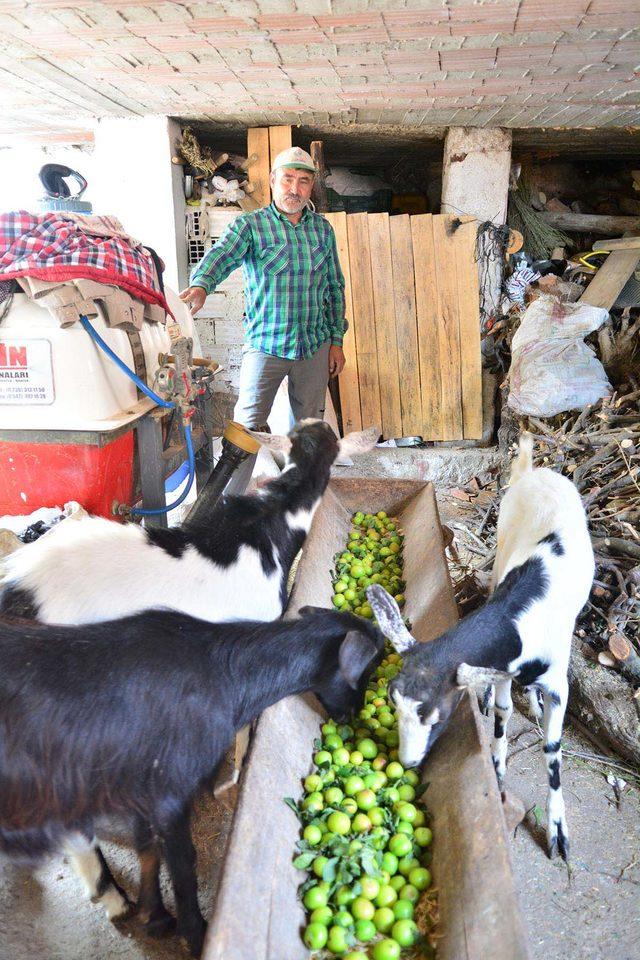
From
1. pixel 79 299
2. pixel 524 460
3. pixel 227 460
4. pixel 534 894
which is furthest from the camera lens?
pixel 227 460

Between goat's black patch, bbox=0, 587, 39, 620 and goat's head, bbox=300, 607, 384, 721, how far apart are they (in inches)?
42.7

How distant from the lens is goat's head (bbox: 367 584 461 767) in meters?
2.19

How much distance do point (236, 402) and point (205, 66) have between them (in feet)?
8.66

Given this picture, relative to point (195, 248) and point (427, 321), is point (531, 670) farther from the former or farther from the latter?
point (195, 248)

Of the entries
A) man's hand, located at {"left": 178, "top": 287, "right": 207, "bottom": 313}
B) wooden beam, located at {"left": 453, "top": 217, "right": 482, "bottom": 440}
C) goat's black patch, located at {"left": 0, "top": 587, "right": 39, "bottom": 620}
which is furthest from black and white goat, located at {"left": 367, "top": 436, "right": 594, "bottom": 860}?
wooden beam, located at {"left": 453, "top": 217, "right": 482, "bottom": 440}

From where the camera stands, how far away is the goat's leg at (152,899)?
7.43ft

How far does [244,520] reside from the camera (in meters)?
3.23

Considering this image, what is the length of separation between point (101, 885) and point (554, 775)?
6.43ft

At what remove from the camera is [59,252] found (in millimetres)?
2949

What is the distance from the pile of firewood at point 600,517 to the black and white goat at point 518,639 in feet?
2.15

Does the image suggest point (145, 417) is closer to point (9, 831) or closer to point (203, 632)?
point (203, 632)

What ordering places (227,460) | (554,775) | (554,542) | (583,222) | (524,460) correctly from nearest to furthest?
(554,775) → (554,542) → (524,460) → (227,460) → (583,222)

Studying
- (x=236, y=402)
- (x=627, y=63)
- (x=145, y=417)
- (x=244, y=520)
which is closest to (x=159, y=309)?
(x=145, y=417)

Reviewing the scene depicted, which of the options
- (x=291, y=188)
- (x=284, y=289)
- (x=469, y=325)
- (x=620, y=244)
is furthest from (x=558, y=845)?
(x=620, y=244)
